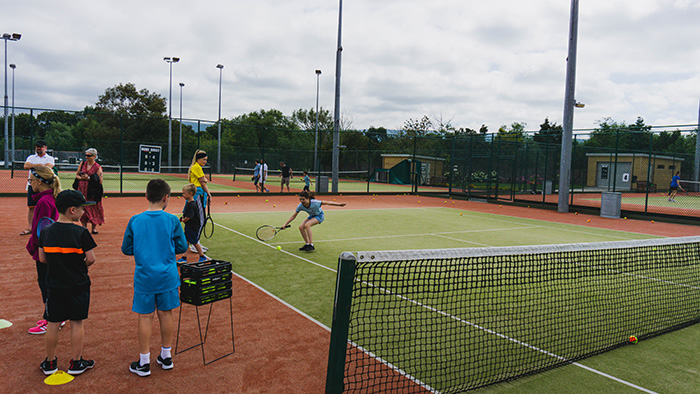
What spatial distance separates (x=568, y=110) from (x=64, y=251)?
Result: 62.6 feet

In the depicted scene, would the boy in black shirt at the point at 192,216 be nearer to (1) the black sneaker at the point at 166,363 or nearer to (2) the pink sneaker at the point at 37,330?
(2) the pink sneaker at the point at 37,330

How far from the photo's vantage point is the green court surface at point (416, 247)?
A: 429cm

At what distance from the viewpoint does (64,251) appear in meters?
3.71

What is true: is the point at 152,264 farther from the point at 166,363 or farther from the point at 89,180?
the point at 89,180

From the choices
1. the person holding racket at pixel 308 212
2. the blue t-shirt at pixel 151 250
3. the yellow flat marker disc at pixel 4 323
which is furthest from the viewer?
the person holding racket at pixel 308 212

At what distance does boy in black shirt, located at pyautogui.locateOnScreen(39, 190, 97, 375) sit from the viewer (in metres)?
3.72

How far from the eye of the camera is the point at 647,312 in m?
6.32

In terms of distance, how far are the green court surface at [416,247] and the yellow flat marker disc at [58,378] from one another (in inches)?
98.4

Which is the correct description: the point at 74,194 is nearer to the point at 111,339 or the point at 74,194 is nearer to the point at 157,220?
the point at 157,220

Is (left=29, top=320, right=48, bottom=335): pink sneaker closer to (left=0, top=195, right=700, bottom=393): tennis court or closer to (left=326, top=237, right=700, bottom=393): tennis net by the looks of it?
(left=0, top=195, right=700, bottom=393): tennis court

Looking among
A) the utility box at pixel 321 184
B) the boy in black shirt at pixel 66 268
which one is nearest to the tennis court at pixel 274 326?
the boy in black shirt at pixel 66 268

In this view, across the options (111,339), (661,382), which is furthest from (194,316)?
(661,382)

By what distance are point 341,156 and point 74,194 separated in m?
41.8

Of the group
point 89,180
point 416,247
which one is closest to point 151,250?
point 89,180
